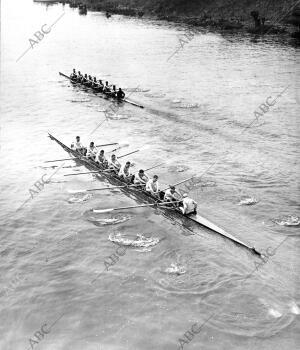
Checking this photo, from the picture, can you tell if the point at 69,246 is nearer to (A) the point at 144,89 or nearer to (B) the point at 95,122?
(B) the point at 95,122

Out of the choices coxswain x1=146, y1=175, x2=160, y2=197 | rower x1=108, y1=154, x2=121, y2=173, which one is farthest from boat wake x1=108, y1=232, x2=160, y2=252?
rower x1=108, y1=154, x2=121, y2=173

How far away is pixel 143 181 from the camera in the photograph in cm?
2200

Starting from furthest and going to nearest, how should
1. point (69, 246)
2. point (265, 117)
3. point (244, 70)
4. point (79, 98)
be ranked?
1. point (244, 70)
2. point (79, 98)
3. point (265, 117)
4. point (69, 246)

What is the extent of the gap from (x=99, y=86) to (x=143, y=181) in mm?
23839

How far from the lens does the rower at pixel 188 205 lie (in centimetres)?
1837

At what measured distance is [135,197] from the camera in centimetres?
2172

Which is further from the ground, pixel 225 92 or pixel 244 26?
pixel 244 26

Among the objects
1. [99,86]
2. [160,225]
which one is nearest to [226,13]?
[99,86]

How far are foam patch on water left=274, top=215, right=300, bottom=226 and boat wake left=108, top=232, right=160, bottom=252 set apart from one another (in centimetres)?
567

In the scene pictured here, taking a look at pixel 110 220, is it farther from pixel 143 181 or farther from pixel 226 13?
pixel 226 13

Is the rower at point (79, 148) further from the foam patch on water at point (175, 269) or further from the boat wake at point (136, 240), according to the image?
the foam patch on water at point (175, 269)

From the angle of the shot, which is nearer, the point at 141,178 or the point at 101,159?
the point at 141,178

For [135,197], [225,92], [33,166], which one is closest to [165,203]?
[135,197]

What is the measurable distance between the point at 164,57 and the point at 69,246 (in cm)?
4338
